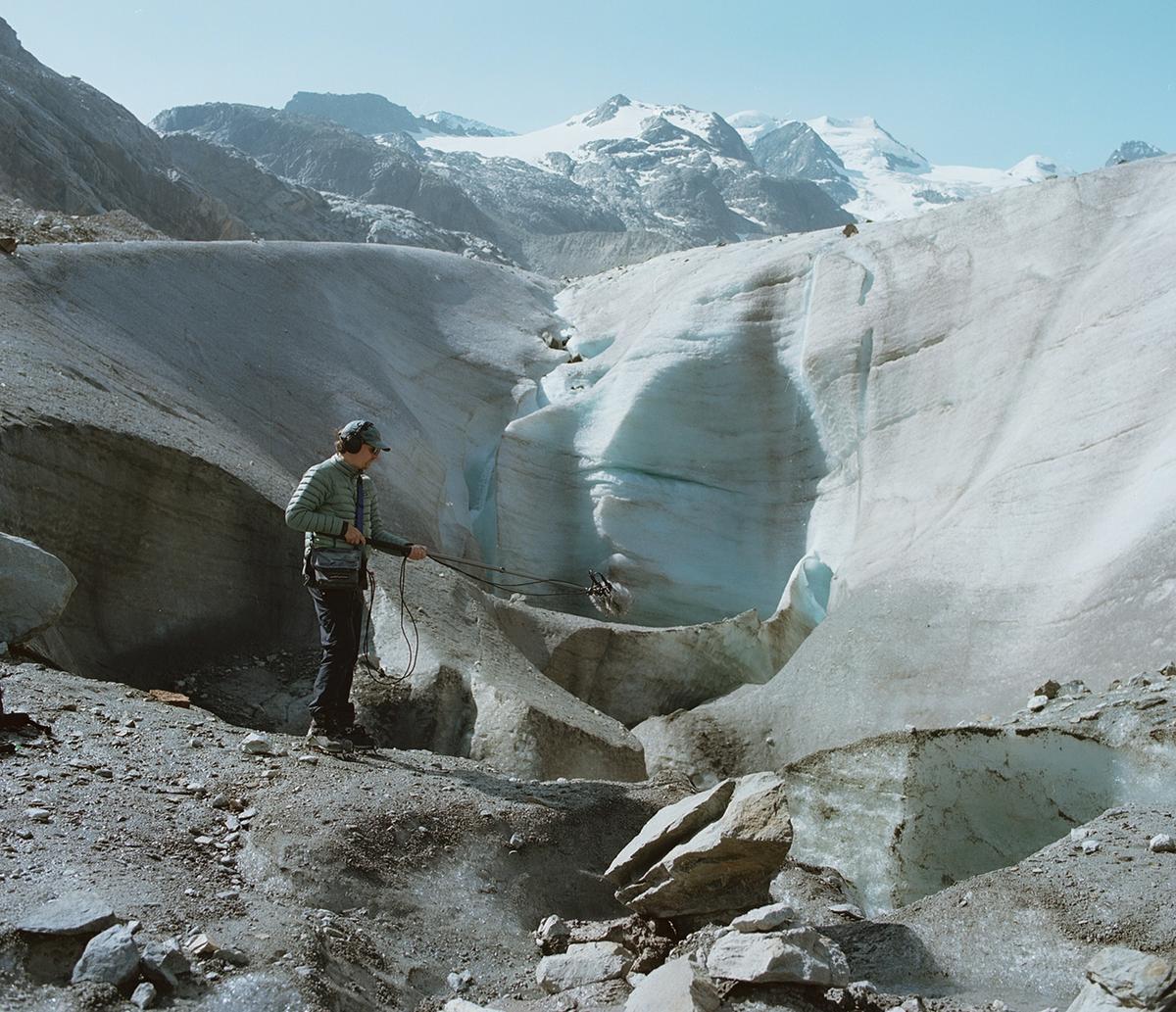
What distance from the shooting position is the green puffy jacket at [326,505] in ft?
20.1

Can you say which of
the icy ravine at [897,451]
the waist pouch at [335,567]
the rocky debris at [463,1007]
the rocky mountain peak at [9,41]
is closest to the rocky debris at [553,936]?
the rocky debris at [463,1007]

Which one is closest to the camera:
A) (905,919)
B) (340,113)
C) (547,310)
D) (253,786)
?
(905,919)

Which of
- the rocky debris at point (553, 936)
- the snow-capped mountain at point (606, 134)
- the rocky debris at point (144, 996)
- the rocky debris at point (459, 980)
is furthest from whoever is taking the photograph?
the snow-capped mountain at point (606, 134)

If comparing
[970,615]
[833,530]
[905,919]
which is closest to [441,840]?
[905,919]

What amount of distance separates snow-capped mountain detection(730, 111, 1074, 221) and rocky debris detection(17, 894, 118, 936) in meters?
82.4

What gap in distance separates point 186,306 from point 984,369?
25.1ft

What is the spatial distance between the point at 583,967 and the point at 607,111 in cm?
9716

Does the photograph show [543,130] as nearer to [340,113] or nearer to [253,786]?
[340,113]

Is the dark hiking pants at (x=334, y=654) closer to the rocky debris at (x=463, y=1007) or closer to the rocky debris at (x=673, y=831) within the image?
the rocky debris at (x=673, y=831)

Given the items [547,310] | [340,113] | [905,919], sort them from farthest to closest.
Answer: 1. [340,113]
2. [547,310]
3. [905,919]

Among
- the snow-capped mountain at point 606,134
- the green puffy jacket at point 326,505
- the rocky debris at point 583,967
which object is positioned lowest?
the rocky debris at point 583,967

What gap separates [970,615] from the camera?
9227 mm

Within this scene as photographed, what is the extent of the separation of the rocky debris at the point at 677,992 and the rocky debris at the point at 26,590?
3918 millimetres

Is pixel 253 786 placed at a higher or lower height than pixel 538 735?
higher
